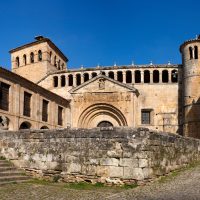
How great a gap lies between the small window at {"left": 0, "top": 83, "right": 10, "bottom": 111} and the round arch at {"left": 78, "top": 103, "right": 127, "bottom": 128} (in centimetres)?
1067

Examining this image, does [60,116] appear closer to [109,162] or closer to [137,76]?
[137,76]

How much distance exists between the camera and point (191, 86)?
31.8 metres

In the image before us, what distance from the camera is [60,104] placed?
33.2 metres

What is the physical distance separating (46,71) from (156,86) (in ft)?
41.1

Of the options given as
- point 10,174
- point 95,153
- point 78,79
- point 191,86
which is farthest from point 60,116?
point 95,153

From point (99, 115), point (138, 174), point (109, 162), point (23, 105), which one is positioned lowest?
point (138, 174)

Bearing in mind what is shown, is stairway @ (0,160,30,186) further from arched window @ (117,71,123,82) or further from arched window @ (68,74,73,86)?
arched window @ (68,74,73,86)

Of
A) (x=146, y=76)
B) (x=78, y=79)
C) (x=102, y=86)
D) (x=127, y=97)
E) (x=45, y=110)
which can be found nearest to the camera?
(x=45, y=110)

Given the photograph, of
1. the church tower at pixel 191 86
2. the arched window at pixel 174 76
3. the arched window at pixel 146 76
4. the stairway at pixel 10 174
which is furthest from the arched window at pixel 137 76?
the stairway at pixel 10 174

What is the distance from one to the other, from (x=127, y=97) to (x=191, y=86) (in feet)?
19.4

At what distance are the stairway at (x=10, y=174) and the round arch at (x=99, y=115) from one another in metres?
21.6

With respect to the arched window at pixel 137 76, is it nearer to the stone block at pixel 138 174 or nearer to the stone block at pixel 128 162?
the stone block at pixel 128 162

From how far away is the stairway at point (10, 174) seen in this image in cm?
1074

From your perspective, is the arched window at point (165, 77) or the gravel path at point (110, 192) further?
the arched window at point (165, 77)
